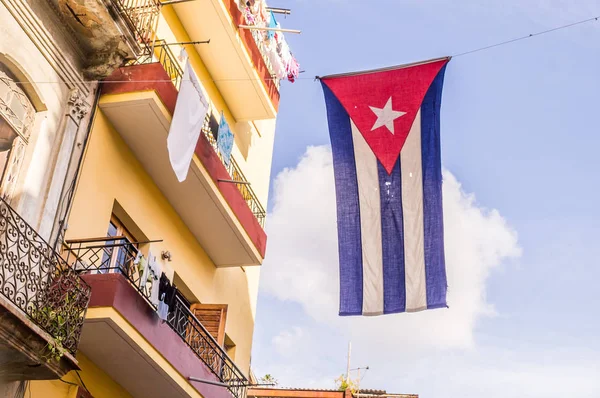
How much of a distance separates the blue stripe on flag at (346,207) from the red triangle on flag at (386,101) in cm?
26

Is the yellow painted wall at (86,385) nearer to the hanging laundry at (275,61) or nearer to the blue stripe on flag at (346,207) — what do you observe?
the blue stripe on flag at (346,207)

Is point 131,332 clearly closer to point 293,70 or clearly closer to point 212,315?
point 212,315

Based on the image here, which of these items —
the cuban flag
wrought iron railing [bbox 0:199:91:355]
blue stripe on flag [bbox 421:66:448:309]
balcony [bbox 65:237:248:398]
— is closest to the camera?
wrought iron railing [bbox 0:199:91:355]

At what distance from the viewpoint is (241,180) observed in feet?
61.7

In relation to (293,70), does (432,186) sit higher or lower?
lower

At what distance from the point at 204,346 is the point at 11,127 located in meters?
5.56

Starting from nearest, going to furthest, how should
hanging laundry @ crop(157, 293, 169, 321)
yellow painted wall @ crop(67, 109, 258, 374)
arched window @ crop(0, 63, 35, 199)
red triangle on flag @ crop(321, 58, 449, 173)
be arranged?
arched window @ crop(0, 63, 35, 199) < hanging laundry @ crop(157, 293, 169, 321) < yellow painted wall @ crop(67, 109, 258, 374) < red triangle on flag @ crop(321, 58, 449, 173)

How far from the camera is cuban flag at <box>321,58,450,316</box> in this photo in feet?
45.8

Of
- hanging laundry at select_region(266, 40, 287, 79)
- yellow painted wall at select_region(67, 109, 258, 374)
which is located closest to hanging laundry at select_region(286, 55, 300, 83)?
hanging laundry at select_region(266, 40, 287, 79)

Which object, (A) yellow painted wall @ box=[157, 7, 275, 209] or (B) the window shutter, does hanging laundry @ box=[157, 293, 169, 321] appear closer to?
(B) the window shutter

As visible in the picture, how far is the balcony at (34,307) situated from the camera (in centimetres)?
996

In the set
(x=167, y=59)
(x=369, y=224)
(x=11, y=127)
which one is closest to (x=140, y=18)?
(x=167, y=59)

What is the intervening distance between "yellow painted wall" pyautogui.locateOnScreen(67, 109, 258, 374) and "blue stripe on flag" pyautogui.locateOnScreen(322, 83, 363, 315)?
11.4ft

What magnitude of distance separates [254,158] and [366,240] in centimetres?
679
